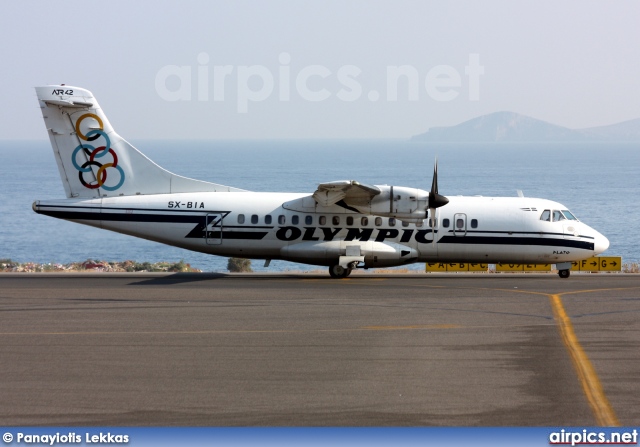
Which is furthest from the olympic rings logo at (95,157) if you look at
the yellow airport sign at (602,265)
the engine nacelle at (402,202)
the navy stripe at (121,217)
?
the yellow airport sign at (602,265)

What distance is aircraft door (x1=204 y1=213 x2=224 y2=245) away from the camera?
31266 mm

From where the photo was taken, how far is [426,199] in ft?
99.5

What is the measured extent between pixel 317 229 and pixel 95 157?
27.3ft

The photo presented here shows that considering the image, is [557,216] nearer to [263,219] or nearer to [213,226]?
[263,219]

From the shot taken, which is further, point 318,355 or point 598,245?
point 598,245

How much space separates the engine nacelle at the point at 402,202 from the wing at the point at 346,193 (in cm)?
26

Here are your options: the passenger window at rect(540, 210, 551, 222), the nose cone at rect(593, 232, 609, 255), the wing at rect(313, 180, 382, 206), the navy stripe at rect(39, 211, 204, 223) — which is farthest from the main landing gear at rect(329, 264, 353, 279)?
the nose cone at rect(593, 232, 609, 255)

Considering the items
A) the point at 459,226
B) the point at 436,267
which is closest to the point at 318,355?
the point at 459,226

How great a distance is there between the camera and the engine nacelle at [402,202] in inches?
1192

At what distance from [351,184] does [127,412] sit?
17.7 m

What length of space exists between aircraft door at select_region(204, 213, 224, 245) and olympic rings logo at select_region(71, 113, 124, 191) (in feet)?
11.3

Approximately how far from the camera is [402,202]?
3036 centimetres

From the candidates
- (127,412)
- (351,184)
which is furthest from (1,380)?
(351,184)

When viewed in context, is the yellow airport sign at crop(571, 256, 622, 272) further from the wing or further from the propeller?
the wing
